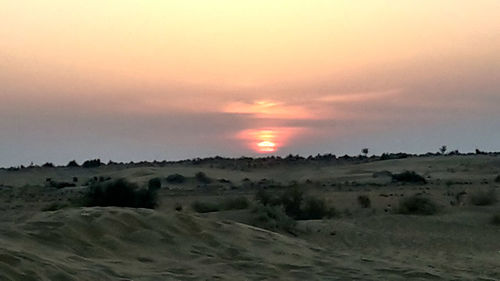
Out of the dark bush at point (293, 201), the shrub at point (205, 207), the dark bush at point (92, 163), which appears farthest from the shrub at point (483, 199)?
the dark bush at point (92, 163)

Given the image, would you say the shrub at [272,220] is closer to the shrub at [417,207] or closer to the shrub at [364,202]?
the shrub at [417,207]

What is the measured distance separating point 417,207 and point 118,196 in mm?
11346

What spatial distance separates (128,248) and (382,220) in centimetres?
1307

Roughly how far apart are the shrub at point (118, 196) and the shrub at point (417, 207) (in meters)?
9.68

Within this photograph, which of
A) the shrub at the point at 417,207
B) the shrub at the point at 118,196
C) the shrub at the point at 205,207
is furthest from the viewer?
the shrub at the point at 205,207

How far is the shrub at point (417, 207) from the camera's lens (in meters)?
27.9

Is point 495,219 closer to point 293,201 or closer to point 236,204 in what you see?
point 293,201

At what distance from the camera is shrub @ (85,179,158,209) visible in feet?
86.1

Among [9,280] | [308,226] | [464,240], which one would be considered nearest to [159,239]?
[9,280]

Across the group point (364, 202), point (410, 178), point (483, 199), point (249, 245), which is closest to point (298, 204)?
point (364, 202)

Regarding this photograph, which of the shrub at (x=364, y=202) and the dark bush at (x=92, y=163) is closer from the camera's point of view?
the shrub at (x=364, y=202)

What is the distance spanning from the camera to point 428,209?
27.9m

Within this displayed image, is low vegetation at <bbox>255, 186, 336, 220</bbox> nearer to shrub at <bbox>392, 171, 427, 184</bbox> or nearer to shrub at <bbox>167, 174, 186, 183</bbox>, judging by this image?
shrub at <bbox>392, 171, 427, 184</bbox>

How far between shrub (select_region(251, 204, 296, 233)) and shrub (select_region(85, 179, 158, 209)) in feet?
18.7
